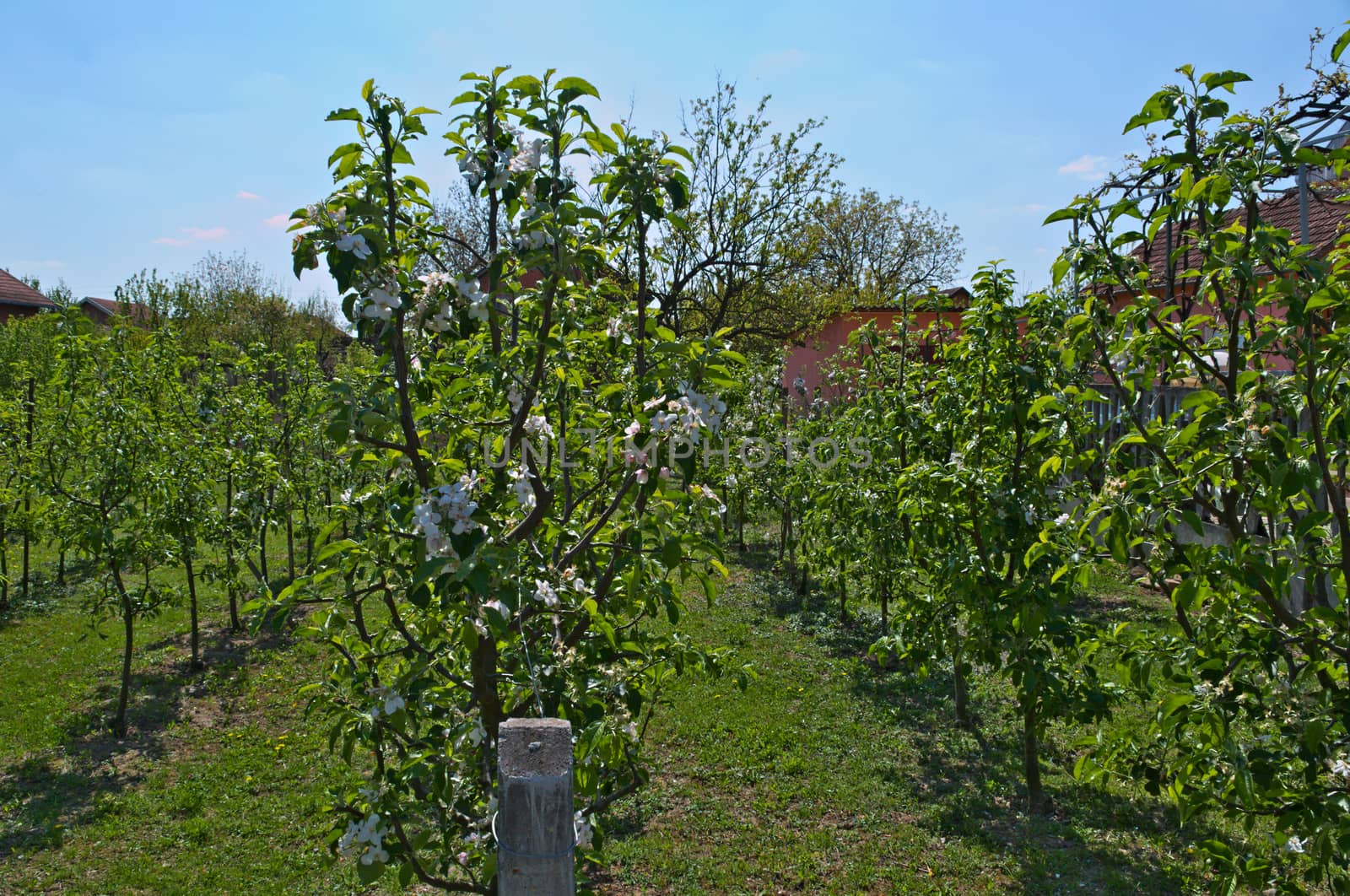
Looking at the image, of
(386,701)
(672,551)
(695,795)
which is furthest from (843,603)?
(386,701)

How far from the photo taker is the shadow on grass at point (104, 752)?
4.29 meters

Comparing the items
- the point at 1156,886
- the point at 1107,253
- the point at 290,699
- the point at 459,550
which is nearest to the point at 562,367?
the point at 459,550

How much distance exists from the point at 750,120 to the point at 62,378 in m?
10.1

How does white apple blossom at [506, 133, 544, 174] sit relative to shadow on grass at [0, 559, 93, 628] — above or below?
above

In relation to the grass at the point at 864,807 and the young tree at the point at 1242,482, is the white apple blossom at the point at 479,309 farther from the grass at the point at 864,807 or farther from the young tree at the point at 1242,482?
the grass at the point at 864,807

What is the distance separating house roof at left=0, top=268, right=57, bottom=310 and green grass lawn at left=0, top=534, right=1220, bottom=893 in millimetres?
29309

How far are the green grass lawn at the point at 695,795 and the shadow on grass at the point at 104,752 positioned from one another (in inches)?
0.6

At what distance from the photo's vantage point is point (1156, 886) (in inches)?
134

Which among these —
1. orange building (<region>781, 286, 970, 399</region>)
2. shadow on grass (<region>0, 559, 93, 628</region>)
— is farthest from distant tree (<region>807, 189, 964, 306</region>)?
shadow on grass (<region>0, 559, 93, 628</region>)

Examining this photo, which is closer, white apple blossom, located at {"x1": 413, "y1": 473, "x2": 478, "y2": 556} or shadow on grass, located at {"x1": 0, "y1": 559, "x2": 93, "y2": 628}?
white apple blossom, located at {"x1": 413, "y1": 473, "x2": 478, "y2": 556}

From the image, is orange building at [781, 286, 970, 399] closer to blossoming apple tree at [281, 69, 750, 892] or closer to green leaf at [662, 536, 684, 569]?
blossoming apple tree at [281, 69, 750, 892]

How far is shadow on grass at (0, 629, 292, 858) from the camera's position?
14.1ft

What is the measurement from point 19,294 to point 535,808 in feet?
122

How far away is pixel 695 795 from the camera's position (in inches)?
172
